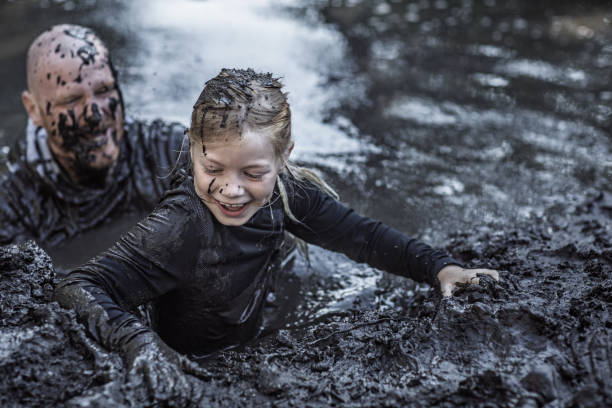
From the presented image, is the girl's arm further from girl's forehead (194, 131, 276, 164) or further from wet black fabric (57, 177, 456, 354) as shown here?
girl's forehead (194, 131, 276, 164)

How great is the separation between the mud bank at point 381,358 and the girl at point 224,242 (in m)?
0.13

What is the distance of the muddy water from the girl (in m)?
0.14

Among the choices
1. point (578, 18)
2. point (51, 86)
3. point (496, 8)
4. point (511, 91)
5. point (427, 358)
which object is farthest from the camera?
point (496, 8)

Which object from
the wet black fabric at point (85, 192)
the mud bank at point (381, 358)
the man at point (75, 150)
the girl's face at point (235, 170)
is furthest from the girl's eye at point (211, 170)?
the wet black fabric at point (85, 192)

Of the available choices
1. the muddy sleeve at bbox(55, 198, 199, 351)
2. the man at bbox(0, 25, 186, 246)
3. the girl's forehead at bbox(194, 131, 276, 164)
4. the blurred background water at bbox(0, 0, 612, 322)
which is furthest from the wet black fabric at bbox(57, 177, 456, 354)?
the man at bbox(0, 25, 186, 246)

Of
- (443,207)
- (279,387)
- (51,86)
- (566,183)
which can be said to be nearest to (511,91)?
(566,183)

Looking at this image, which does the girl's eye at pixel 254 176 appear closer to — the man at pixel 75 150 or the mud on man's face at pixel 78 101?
the man at pixel 75 150

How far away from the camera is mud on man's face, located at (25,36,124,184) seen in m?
3.42

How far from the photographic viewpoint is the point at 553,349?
205cm

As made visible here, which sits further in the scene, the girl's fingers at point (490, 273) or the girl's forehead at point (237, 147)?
the girl's fingers at point (490, 273)

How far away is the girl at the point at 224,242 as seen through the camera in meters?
2.10

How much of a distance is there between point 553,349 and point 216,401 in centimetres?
111

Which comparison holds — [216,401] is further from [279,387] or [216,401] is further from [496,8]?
[496,8]

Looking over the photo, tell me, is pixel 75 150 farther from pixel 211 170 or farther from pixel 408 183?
pixel 408 183
